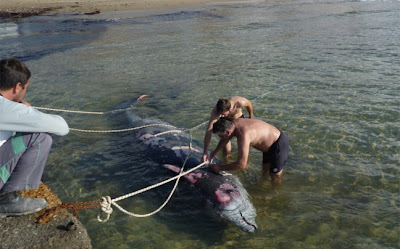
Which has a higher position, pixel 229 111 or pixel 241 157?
pixel 229 111

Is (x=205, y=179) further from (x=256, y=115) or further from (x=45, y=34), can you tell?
(x=45, y=34)

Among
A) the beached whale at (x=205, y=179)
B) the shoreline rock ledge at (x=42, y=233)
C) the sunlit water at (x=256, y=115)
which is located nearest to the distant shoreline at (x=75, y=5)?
the sunlit water at (x=256, y=115)

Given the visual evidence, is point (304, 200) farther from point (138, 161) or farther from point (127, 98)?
point (127, 98)

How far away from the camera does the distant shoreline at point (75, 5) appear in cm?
3734

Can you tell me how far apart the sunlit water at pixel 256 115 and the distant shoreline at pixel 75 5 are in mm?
16048

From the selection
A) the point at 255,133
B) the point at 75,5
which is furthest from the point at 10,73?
the point at 75,5

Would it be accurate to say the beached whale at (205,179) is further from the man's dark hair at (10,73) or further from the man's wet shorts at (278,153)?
the man's dark hair at (10,73)

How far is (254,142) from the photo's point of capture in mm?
6449

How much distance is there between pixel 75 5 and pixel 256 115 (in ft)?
127

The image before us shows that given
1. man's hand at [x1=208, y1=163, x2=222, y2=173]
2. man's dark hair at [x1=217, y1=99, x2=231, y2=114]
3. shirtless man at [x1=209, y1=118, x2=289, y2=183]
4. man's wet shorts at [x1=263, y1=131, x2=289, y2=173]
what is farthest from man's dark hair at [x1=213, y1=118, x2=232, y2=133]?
man's wet shorts at [x1=263, y1=131, x2=289, y2=173]

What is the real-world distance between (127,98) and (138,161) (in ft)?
15.6

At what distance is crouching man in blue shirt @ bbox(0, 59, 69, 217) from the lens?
4070 mm

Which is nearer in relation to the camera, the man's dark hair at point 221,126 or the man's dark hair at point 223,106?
the man's dark hair at point 221,126

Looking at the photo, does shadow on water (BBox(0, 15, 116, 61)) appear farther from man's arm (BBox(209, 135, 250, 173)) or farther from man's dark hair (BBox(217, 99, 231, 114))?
man's arm (BBox(209, 135, 250, 173))
